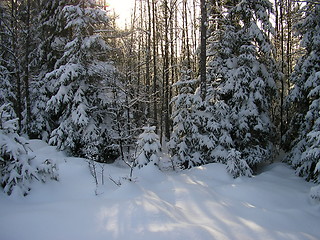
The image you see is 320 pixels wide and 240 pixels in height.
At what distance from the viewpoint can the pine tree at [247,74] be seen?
10602 mm

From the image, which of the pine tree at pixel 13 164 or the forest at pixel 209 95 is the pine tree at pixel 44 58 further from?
the pine tree at pixel 13 164

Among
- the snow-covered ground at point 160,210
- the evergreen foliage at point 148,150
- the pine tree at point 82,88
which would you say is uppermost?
the pine tree at point 82,88

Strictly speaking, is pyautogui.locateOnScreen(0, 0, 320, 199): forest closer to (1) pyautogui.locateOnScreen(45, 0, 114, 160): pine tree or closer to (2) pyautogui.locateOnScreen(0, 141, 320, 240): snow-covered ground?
(1) pyautogui.locateOnScreen(45, 0, 114, 160): pine tree

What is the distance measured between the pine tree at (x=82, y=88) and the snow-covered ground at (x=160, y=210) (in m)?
2.74

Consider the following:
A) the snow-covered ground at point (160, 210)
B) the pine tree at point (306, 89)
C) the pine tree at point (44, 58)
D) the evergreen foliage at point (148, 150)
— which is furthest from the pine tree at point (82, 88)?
the pine tree at point (306, 89)

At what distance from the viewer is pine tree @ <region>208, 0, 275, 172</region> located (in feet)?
34.8

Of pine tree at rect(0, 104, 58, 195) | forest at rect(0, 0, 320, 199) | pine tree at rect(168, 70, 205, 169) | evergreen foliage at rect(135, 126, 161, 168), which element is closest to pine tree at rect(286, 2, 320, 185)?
forest at rect(0, 0, 320, 199)

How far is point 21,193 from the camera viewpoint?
5.76 m

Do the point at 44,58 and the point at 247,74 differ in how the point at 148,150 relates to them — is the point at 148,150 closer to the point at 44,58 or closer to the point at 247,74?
the point at 247,74

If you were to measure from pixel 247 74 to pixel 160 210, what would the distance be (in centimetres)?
756

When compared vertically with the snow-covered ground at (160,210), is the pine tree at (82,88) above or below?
above

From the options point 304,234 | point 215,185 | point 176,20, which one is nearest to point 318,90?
point 215,185

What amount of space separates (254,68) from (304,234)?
24.7 feet

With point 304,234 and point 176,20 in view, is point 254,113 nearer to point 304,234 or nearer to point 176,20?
point 304,234
